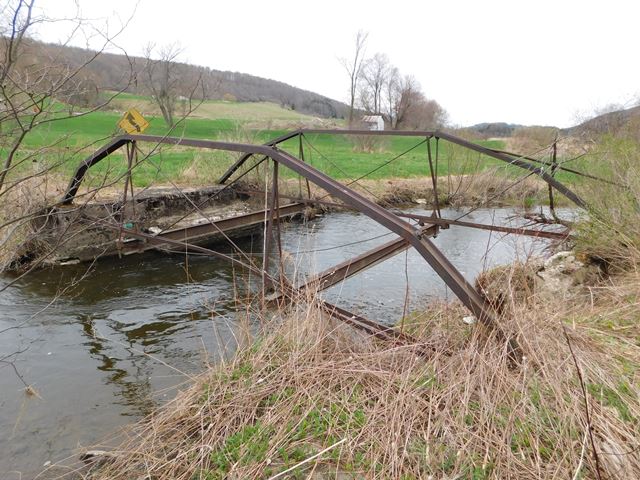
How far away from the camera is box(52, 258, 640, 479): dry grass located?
2426 mm

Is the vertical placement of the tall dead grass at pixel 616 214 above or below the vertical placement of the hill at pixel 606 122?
below

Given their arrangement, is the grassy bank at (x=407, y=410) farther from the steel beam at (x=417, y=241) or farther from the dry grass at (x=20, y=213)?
the dry grass at (x=20, y=213)

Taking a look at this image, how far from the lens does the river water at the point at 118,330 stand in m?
4.10

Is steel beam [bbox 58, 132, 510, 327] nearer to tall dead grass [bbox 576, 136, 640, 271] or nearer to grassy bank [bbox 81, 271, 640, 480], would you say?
grassy bank [bbox 81, 271, 640, 480]

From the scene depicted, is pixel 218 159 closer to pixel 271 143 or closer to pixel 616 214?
pixel 271 143

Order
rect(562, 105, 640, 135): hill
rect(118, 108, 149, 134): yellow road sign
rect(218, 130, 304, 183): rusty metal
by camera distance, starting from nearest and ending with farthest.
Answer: rect(118, 108, 149, 134): yellow road sign
rect(218, 130, 304, 183): rusty metal
rect(562, 105, 640, 135): hill

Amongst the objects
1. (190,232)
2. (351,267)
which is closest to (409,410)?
(351,267)

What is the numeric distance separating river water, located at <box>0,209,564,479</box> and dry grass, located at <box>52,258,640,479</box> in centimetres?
58

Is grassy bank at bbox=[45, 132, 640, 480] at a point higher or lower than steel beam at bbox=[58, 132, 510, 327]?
lower

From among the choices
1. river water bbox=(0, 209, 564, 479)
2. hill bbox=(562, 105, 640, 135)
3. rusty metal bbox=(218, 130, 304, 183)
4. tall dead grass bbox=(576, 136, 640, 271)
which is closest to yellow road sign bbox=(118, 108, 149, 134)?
rusty metal bbox=(218, 130, 304, 183)

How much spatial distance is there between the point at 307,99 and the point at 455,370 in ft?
313

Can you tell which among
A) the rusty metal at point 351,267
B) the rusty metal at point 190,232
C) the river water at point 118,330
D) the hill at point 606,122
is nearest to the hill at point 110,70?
the river water at point 118,330

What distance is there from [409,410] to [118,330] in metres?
4.79

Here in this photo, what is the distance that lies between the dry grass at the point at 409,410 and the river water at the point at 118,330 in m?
0.58
